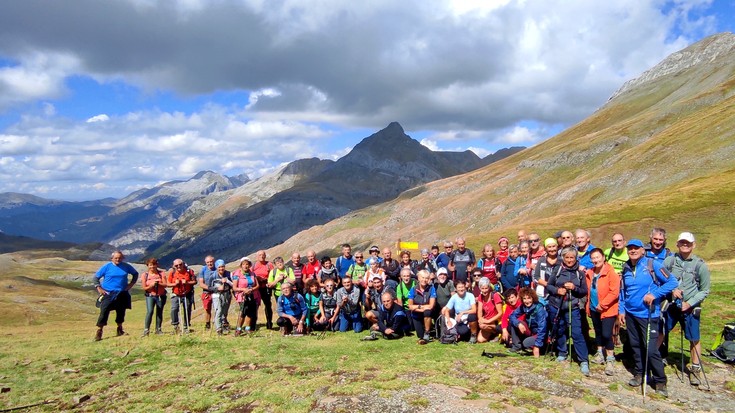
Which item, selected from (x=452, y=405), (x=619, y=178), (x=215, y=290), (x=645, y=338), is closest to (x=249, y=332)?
(x=215, y=290)

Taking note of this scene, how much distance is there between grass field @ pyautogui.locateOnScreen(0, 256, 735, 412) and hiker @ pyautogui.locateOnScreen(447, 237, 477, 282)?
12.8 feet

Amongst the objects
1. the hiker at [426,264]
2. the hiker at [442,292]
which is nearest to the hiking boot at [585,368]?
the hiker at [442,292]

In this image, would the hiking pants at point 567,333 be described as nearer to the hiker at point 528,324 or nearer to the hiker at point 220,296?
the hiker at point 528,324

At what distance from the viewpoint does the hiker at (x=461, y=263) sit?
18.3 meters

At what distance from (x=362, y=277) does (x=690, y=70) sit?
618 feet

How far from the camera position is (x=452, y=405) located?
930cm

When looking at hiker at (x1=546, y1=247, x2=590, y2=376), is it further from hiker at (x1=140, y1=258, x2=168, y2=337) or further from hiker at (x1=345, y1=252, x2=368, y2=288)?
hiker at (x1=140, y1=258, x2=168, y2=337)

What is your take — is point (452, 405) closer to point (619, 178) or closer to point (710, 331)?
point (710, 331)

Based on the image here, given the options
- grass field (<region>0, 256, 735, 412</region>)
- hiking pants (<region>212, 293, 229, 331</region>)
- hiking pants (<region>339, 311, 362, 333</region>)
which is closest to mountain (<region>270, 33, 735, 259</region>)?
grass field (<region>0, 256, 735, 412</region>)

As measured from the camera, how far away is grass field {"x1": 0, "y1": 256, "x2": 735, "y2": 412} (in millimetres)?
9781

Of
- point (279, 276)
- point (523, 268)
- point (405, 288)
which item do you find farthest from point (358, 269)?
point (523, 268)

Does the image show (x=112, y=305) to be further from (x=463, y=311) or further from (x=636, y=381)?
(x=636, y=381)

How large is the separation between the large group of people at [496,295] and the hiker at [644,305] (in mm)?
25

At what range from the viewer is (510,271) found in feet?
55.6
